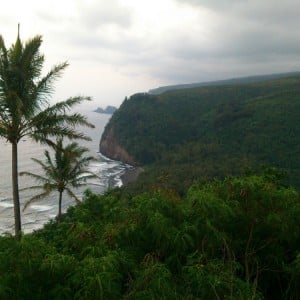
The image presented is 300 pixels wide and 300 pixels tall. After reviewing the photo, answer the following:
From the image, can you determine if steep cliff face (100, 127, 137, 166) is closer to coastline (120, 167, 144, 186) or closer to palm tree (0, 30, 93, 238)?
coastline (120, 167, 144, 186)

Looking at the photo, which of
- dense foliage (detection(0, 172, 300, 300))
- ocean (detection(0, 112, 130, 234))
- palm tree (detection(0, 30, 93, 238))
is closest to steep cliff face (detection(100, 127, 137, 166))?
ocean (detection(0, 112, 130, 234))

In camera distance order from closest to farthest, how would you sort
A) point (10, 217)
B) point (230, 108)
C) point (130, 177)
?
point (10, 217) < point (130, 177) < point (230, 108)

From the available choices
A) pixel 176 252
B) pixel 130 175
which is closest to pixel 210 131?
pixel 130 175

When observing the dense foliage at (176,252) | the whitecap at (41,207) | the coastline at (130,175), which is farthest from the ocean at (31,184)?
the dense foliage at (176,252)

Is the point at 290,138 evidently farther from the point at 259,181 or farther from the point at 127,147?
the point at 259,181

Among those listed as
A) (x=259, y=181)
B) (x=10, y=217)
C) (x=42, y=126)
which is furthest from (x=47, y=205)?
(x=259, y=181)

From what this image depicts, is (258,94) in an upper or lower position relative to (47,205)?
upper
